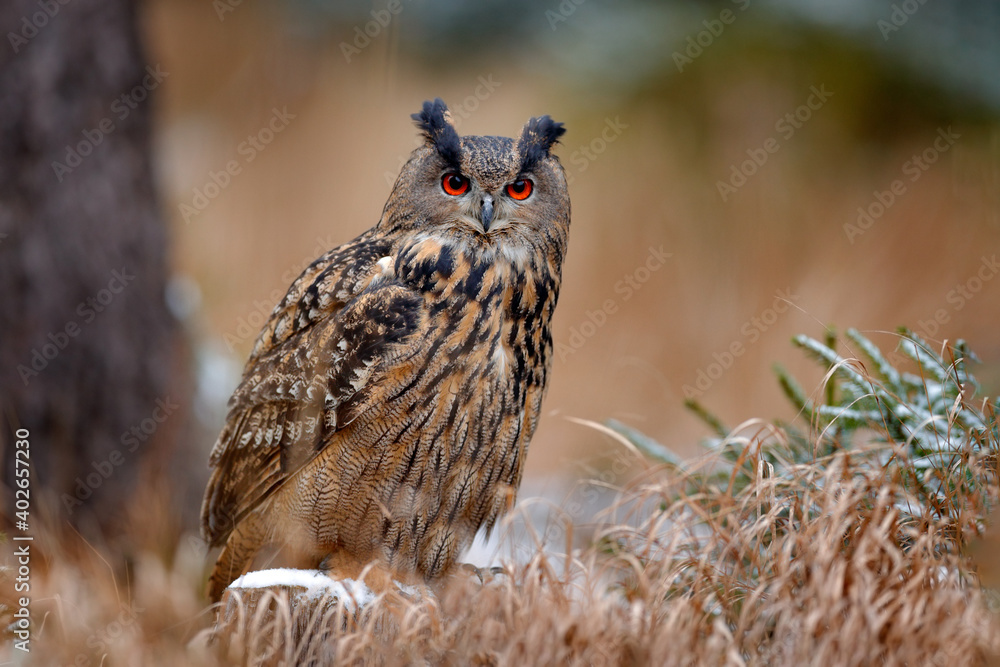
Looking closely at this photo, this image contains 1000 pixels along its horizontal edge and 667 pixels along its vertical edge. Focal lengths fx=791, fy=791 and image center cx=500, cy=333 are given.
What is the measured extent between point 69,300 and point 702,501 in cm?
→ 317

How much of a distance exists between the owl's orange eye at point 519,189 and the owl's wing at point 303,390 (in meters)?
0.40

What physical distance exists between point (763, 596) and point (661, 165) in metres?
5.32

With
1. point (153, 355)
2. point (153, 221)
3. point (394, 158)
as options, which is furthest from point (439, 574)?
point (394, 158)

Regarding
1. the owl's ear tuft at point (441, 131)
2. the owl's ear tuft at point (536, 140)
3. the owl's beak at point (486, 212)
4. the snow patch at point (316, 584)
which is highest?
the owl's ear tuft at point (536, 140)

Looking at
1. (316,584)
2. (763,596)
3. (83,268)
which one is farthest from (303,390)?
(83,268)

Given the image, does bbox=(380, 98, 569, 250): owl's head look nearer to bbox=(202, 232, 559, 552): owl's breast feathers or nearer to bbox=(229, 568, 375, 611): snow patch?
bbox=(202, 232, 559, 552): owl's breast feathers

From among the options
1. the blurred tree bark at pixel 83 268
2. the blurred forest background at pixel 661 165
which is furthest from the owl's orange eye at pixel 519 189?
the blurred forest background at pixel 661 165

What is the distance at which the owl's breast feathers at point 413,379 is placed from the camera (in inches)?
85.9

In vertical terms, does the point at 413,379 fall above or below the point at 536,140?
below

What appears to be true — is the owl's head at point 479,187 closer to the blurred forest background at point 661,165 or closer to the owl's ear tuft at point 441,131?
the owl's ear tuft at point 441,131

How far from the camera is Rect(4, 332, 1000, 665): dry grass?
1.88 metres

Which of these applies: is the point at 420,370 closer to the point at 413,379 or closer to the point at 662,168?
the point at 413,379

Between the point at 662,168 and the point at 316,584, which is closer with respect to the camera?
the point at 316,584

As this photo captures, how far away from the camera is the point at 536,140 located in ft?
7.56
